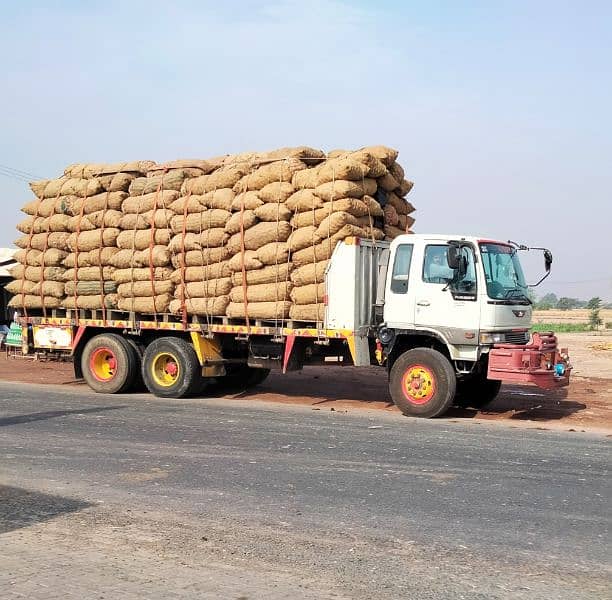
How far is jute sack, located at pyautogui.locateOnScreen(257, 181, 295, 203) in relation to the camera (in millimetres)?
13977

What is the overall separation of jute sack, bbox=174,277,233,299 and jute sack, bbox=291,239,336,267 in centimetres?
154

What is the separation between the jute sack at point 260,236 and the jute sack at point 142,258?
1504mm

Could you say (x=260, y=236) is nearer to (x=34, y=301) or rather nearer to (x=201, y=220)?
(x=201, y=220)

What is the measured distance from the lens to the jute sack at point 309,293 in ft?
44.4

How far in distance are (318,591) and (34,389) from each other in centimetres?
1240

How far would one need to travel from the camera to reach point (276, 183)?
1416 cm

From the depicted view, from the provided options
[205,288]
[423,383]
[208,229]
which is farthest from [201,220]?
[423,383]

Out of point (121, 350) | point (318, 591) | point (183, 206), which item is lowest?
point (318, 591)

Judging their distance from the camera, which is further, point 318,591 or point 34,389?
point 34,389

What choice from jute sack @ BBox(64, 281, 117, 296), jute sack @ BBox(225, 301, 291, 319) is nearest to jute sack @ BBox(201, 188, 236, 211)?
jute sack @ BBox(225, 301, 291, 319)

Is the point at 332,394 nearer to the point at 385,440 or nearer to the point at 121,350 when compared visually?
the point at 121,350

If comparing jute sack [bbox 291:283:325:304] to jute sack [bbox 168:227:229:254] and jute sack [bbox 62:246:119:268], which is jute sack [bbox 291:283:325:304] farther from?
jute sack [bbox 62:246:119:268]

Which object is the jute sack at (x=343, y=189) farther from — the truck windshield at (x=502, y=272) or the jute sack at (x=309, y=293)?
the truck windshield at (x=502, y=272)

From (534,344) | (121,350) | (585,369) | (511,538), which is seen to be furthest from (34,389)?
(585,369)
